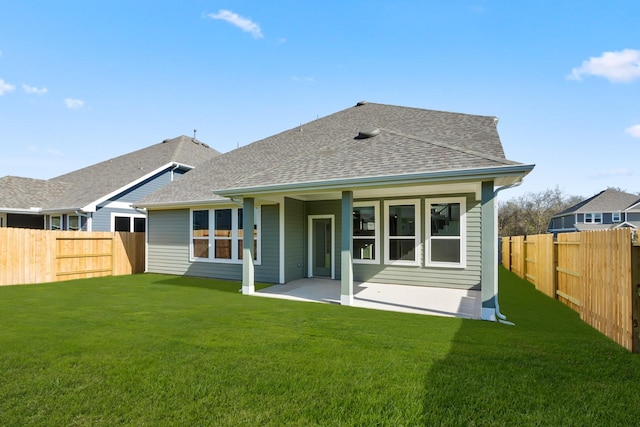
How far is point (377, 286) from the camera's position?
9.72 meters

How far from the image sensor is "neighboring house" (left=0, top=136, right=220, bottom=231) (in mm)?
15070

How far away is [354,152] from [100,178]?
52.4 feet

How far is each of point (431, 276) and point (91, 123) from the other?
1567 cm

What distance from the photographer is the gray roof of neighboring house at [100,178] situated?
16.0m

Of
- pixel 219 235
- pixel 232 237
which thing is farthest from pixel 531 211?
pixel 219 235

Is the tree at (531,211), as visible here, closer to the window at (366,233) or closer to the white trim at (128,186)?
the window at (366,233)

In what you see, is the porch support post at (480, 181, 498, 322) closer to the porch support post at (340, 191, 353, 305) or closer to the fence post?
the fence post

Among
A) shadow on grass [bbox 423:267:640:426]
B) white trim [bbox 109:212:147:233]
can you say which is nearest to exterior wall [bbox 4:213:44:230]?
white trim [bbox 109:212:147:233]

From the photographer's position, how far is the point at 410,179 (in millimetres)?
6574

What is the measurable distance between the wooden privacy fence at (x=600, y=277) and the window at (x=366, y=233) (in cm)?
465

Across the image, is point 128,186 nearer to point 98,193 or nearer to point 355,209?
point 98,193

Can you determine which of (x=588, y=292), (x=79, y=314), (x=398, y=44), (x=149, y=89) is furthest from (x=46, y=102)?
(x=588, y=292)

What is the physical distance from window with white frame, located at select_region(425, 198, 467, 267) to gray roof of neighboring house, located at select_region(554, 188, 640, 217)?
135 ft

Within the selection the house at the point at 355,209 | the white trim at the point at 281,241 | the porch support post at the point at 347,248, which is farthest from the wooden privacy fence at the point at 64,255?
the porch support post at the point at 347,248
